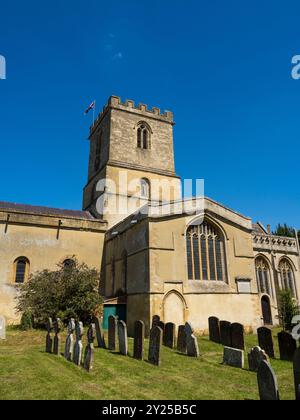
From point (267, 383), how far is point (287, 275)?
2163 cm

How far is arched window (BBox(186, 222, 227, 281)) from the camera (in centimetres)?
1684

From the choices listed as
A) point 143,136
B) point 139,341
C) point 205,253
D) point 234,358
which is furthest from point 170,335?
point 143,136

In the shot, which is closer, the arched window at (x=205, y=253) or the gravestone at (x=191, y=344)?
the gravestone at (x=191, y=344)

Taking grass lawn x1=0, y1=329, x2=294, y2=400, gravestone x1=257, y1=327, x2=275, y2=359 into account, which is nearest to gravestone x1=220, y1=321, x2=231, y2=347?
gravestone x1=257, y1=327, x2=275, y2=359

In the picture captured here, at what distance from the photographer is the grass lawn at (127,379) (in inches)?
240

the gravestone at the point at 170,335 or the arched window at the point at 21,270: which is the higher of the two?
the arched window at the point at 21,270

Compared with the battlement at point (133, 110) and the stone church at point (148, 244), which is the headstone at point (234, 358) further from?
the battlement at point (133, 110)

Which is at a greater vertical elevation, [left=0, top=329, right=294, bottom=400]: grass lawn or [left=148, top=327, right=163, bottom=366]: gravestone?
[left=148, top=327, right=163, bottom=366]: gravestone

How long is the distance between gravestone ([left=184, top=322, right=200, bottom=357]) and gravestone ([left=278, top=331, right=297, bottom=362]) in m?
2.71

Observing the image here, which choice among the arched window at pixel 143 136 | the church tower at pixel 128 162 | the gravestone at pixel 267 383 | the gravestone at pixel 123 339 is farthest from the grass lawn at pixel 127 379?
the arched window at pixel 143 136

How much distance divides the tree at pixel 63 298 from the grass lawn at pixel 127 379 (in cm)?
523

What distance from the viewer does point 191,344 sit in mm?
10492

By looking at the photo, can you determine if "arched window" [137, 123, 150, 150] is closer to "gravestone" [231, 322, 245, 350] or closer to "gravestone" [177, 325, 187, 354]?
"gravestone" [177, 325, 187, 354]

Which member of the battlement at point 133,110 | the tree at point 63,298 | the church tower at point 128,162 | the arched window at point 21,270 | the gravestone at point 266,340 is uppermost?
the battlement at point 133,110
